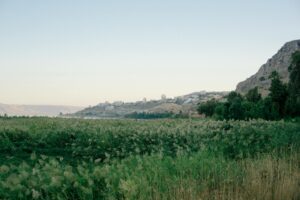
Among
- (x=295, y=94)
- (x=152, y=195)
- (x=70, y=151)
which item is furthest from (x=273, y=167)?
(x=295, y=94)

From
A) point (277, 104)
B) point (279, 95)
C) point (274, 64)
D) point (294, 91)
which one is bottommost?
point (277, 104)

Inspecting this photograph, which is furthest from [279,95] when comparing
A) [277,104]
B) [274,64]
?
[274,64]

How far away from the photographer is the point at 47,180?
831 cm

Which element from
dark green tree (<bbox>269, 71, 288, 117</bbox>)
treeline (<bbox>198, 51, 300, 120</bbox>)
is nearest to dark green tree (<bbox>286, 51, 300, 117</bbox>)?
treeline (<bbox>198, 51, 300, 120</bbox>)

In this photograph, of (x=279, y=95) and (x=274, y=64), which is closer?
(x=279, y=95)

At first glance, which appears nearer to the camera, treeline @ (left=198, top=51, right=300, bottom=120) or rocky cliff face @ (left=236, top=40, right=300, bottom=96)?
treeline @ (left=198, top=51, right=300, bottom=120)

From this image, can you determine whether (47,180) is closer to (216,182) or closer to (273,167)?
(216,182)

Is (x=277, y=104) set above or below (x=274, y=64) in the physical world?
below

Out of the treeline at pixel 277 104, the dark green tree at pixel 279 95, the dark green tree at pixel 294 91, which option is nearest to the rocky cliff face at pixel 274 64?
the treeline at pixel 277 104

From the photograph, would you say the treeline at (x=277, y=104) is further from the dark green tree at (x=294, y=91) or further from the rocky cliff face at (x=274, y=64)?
the rocky cliff face at (x=274, y=64)

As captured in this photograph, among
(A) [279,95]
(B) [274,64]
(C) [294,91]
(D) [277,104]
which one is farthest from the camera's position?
(B) [274,64]

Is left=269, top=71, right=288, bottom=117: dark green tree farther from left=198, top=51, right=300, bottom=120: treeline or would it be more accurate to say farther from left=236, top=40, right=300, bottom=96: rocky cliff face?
left=236, top=40, right=300, bottom=96: rocky cliff face

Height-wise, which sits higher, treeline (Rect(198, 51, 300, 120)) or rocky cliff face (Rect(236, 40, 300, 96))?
rocky cliff face (Rect(236, 40, 300, 96))

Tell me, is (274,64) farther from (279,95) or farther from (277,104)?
(277,104)
